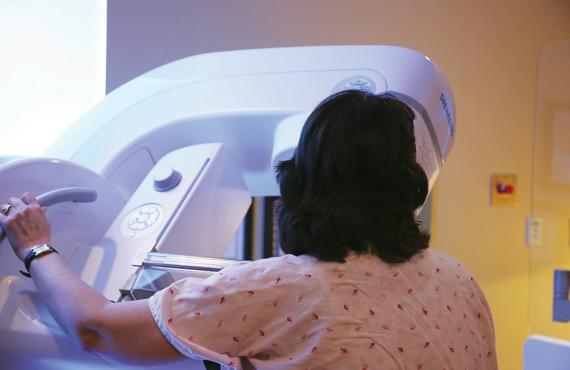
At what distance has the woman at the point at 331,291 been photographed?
677 mm

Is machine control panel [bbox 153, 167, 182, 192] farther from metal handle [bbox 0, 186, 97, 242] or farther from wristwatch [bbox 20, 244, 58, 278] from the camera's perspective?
wristwatch [bbox 20, 244, 58, 278]

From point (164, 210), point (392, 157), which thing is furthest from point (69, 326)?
point (392, 157)

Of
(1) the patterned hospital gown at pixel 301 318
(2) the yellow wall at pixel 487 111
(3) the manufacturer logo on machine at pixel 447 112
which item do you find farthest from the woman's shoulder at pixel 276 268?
(2) the yellow wall at pixel 487 111

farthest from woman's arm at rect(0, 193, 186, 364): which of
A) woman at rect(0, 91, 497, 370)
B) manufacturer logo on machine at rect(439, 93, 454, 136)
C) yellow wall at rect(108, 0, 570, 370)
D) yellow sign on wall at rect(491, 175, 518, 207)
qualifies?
yellow sign on wall at rect(491, 175, 518, 207)

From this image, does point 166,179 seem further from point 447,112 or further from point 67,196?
point 447,112

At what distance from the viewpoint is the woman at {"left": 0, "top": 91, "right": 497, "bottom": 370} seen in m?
0.68

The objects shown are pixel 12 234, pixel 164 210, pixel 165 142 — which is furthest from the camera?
pixel 165 142

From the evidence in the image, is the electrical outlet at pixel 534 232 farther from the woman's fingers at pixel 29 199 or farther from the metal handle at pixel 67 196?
the woman's fingers at pixel 29 199

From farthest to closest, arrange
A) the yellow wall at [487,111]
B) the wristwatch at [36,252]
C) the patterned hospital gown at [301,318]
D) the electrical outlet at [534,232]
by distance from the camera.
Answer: the electrical outlet at [534,232], the yellow wall at [487,111], the wristwatch at [36,252], the patterned hospital gown at [301,318]

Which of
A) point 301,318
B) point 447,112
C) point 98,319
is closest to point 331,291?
point 301,318

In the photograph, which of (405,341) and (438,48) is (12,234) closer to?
(405,341)

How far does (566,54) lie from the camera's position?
253 cm

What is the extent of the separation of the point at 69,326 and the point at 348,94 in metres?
0.46

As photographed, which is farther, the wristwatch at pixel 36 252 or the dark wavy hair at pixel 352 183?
the wristwatch at pixel 36 252
